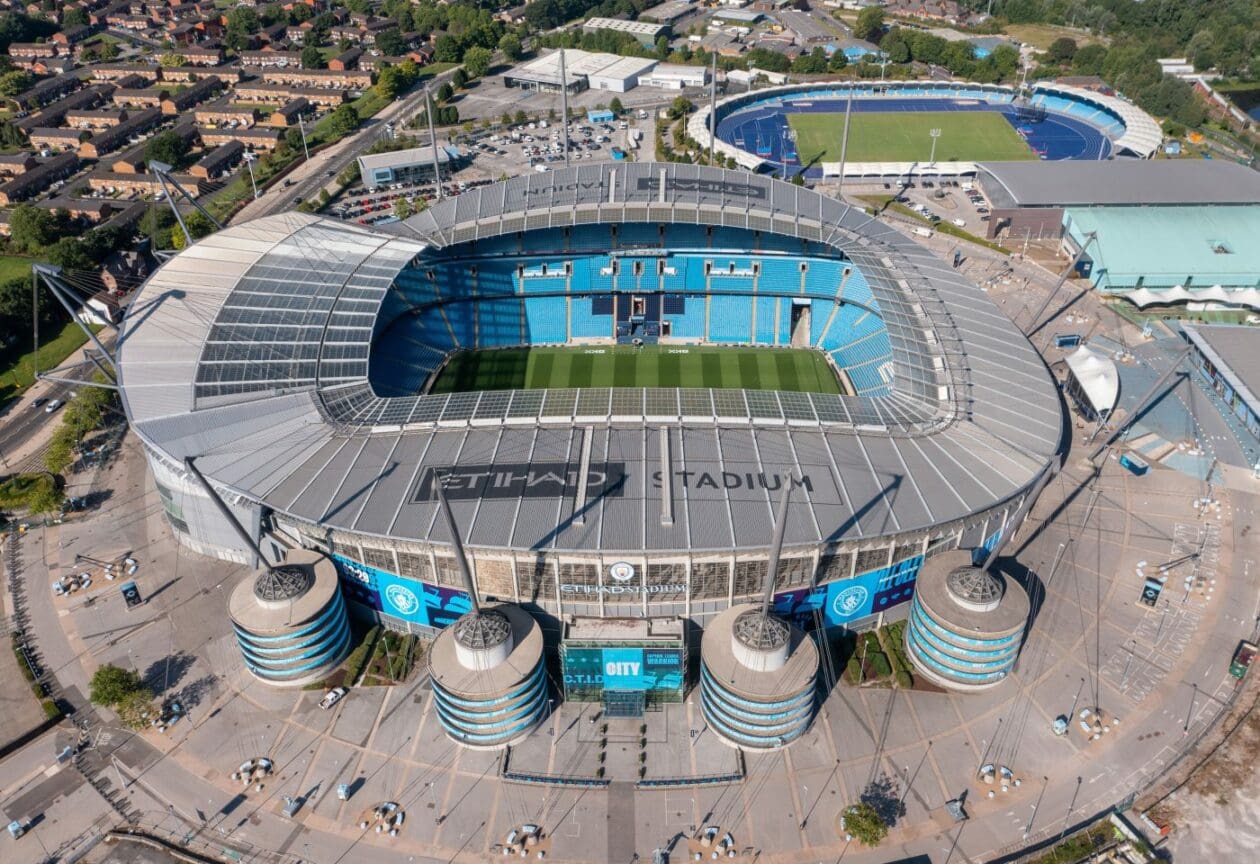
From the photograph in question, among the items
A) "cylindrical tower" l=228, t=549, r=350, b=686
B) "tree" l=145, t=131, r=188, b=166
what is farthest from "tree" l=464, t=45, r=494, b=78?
"cylindrical tower" l=228, t=549, r=350, b=686

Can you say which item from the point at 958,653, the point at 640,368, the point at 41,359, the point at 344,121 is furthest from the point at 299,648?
the point at 344,121

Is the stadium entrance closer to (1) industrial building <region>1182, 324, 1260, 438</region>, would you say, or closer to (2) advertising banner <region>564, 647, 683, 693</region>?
(2) advertising banner <region>564, 647, 683, 693</region>

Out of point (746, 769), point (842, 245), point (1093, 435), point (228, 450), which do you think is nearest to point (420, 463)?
point (228, 450)

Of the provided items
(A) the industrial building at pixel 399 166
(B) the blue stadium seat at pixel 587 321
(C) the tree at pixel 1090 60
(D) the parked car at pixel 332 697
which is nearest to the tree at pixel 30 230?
(A) the industrial building at pixel 399 166

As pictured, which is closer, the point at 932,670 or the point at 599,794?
the point at 599,794

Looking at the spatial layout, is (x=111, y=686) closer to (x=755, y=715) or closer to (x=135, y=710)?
(x=135, y=710)

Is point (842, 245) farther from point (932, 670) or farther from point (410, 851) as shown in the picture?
point (410, 851)
